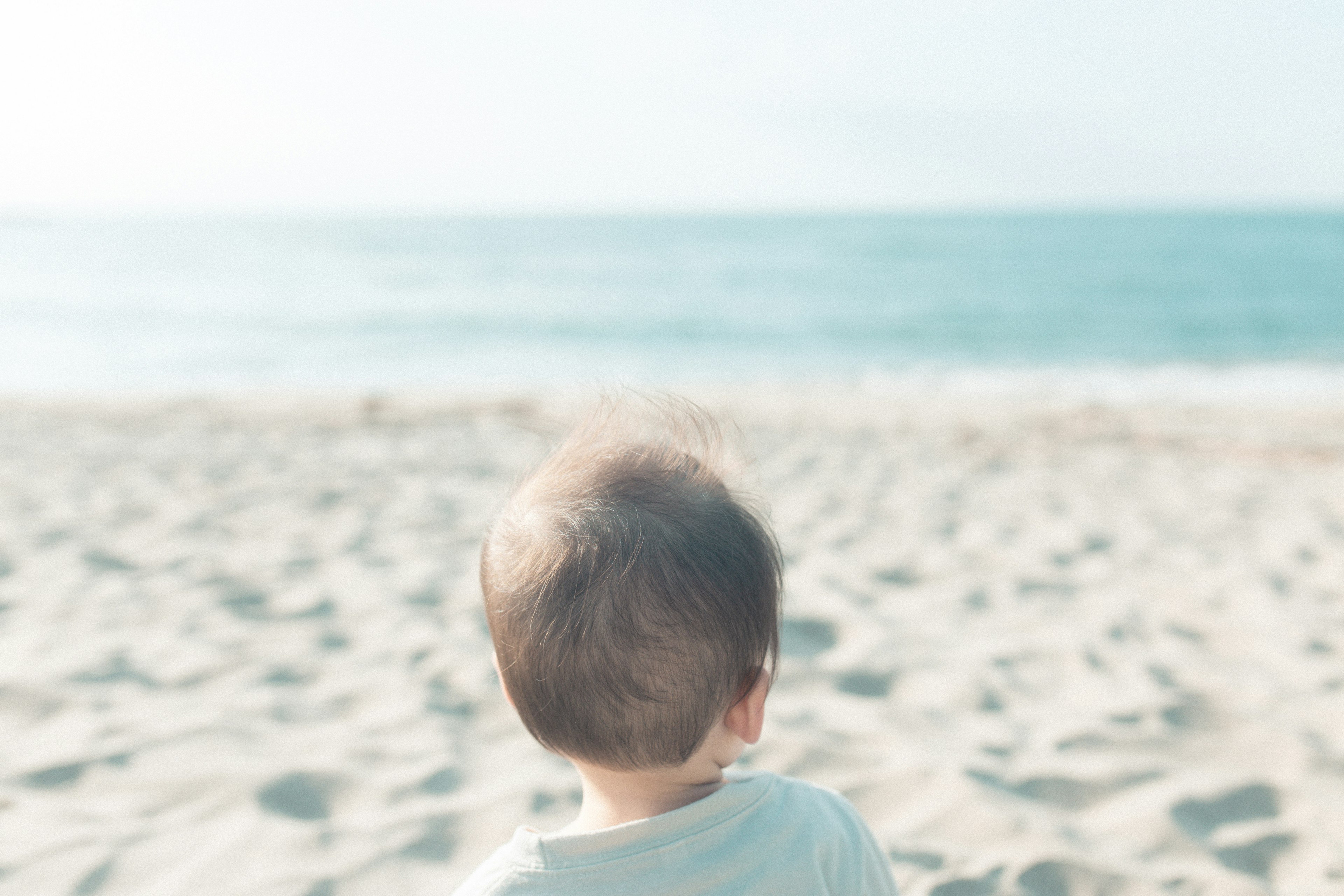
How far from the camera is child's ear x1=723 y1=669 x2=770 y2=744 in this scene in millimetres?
1008

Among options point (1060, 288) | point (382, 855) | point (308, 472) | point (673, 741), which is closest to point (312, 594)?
point (382, 855)

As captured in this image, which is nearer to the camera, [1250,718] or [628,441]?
[628,441]

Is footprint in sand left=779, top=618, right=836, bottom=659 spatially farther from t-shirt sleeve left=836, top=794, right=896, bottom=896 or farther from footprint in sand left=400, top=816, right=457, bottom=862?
t-shirt sleeve left=836, top=794, right=896, bottom=896

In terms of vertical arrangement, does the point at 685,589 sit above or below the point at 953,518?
above

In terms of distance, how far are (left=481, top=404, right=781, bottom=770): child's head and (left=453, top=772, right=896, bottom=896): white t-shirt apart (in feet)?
0.25

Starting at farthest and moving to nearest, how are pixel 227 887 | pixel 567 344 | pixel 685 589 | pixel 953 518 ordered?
1. pixel 567 344
2. pixel 953 518
3. pixel 227 887
4. pixel 685 589

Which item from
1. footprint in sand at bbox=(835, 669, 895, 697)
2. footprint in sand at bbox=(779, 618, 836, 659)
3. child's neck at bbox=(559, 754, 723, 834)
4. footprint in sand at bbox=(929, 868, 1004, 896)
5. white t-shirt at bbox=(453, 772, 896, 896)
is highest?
child's neck at bbox=(559, 754, 723, 834)

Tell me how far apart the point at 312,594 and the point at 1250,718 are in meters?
2.77

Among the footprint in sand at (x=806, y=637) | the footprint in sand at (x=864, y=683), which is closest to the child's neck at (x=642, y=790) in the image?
the footprint in sand at (x=864, y=683)

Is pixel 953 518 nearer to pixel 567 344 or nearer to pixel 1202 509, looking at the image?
pixel 1202 509

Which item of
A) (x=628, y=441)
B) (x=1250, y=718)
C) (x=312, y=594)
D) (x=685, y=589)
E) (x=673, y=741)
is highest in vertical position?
(x=628, y=441)

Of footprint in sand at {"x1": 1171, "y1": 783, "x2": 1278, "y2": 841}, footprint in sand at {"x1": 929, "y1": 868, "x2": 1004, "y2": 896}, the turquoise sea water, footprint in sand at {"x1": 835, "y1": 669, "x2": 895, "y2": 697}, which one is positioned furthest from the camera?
the turquoise sea water

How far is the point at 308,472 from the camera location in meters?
5.03

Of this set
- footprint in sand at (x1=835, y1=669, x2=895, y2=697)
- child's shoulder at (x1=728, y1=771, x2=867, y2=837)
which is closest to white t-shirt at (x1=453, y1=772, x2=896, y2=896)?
child's shoulder at (x1=728, y1=771, x2=867, y2=837)
